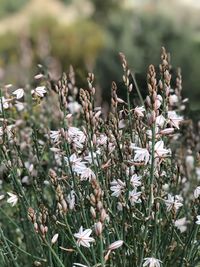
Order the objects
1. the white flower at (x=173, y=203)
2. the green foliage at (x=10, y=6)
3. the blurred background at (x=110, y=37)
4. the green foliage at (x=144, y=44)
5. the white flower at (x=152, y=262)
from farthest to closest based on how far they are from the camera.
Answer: the green foliage at (x=10, y=6), the blurred background at (x=110, y=37), the green foliage at (x=144, y=44), the white flower at (x=173, y=203), the white flower at (x=152, y=262)

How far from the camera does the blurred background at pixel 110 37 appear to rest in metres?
15.1

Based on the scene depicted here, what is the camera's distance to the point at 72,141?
8.71 feet

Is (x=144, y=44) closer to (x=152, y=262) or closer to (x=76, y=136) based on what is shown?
(x=76, y=136)

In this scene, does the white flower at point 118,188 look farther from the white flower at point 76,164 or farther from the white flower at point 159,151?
the white flower at point 159,151

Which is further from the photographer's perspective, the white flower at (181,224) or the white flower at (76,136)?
the white flower at (181,224)

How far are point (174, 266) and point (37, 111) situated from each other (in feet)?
9.16

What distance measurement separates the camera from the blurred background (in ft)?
49.6

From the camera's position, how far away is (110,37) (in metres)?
16.9

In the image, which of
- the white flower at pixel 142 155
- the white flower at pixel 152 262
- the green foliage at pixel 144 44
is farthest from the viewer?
the green foliage at pixel 144 44

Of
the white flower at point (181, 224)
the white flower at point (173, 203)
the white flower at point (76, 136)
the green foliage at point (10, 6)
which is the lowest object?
the white flower at point (181, 224)

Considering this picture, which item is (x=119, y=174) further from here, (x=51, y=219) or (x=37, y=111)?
(x=37, y=111)

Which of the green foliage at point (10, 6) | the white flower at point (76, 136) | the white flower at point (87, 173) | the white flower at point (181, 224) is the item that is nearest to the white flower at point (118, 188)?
the white flower at point (87, 173)

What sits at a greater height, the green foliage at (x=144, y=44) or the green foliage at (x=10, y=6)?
the green foliage at (x=10, y=6)

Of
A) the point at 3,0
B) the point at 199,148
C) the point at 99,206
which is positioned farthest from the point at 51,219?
the point at 3,0
